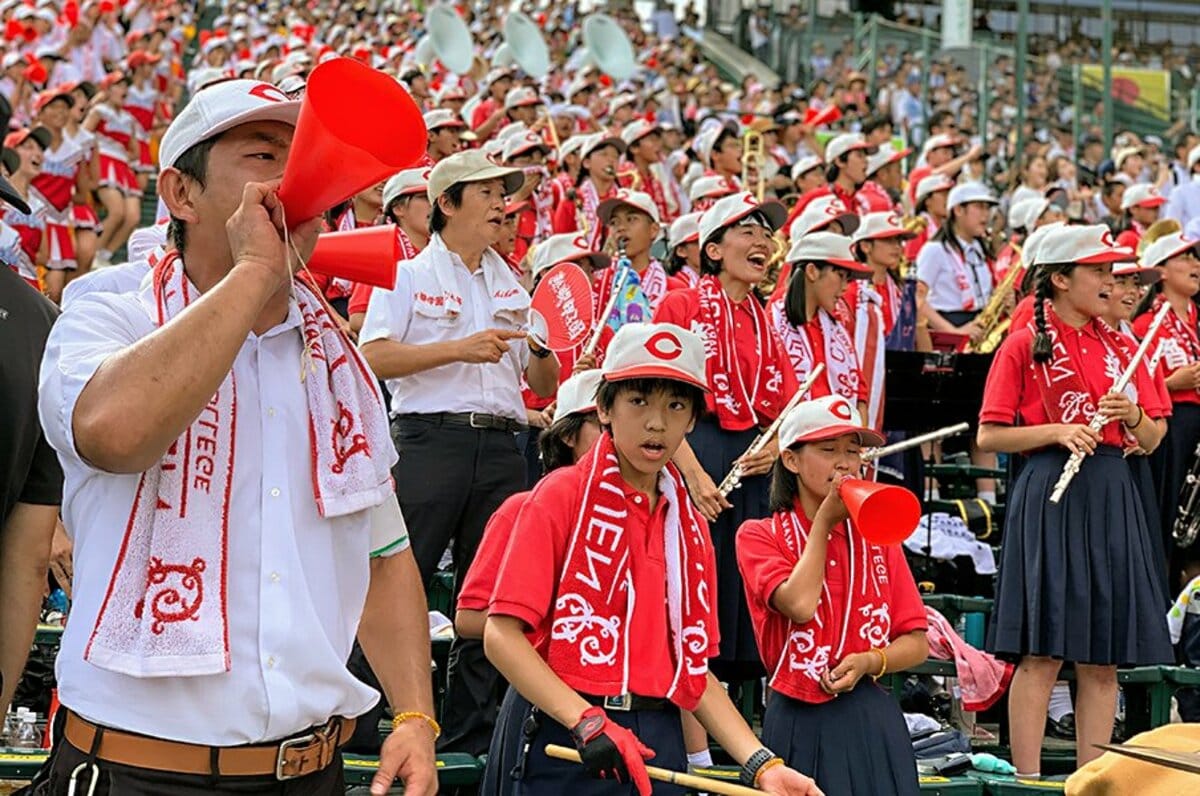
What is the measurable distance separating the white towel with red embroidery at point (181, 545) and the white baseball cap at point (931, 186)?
12192 mm

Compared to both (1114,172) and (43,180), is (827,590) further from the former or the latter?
(1114,172)

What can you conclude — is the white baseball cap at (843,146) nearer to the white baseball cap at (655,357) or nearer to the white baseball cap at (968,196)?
the white baseball cap at (968,196)

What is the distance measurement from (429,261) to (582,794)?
10.3 ft

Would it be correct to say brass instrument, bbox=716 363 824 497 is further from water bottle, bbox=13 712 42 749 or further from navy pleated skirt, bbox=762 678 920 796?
water bottle, bbox=13 712 42 749

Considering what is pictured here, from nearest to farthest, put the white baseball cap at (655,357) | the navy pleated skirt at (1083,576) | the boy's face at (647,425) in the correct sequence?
the boy's face at (647,425) → the white baseball cap at (655,357) → the navy pleated skirt at (1083,576)

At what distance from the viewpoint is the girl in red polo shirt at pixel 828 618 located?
5.55 metres

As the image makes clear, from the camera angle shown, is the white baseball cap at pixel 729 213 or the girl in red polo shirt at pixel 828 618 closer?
the girl in red polo shirt at pixel 828 618

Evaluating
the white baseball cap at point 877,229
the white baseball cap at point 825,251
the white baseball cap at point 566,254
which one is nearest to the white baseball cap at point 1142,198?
the white baseball cap at point 877,229

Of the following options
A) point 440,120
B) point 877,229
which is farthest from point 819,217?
point 440,120

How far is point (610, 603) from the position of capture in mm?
4770

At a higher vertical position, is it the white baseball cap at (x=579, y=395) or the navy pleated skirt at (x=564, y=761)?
the white baseball cap at (x=579, y=395)

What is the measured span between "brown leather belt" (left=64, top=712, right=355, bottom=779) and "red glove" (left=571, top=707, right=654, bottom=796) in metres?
1.26

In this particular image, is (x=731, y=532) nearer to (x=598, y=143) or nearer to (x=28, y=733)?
(x=28, y=733)

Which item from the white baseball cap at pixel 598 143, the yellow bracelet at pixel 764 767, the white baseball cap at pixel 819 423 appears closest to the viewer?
the yellow bracelet at pixel 764 767
